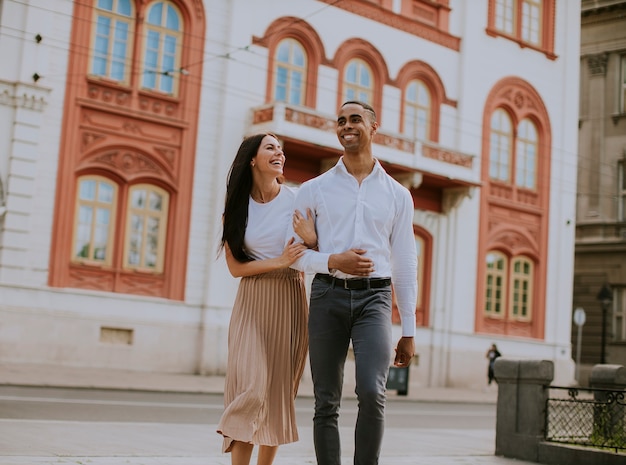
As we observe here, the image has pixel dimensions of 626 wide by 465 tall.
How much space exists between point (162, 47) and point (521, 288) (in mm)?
14920

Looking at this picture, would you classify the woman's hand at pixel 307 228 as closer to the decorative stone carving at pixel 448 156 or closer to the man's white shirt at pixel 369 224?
the man's white shirt at pixel 369 224

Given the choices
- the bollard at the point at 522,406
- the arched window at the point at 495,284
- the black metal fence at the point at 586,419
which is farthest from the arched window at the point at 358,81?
the black metal fence at the point at 586,419

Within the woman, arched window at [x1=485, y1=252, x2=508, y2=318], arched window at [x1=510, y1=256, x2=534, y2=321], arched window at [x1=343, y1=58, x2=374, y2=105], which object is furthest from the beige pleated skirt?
arched window at [x1=510, y1=256, x2=534, y2=321]

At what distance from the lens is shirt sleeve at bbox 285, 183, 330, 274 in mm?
5148

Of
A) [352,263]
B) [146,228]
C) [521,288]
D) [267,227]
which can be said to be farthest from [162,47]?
[352,263]

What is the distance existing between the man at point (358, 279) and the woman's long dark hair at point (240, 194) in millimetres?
323

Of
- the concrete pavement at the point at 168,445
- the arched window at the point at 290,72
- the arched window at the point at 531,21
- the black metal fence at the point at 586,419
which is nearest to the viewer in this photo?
the concrete pavement at the point at 168,445

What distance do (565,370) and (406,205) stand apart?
29217mm

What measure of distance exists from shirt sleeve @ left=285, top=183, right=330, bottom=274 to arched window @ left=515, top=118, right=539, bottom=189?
27810mm

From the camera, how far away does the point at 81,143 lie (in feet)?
74.3

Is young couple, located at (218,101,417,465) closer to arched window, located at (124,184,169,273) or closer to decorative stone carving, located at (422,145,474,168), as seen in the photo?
arched window, located at (124,184,169,273)

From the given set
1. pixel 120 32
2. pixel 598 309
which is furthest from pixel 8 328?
pixel 598 309

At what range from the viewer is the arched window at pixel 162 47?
24031mm

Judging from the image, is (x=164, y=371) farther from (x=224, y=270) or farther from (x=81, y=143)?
(x=81, y=143)
